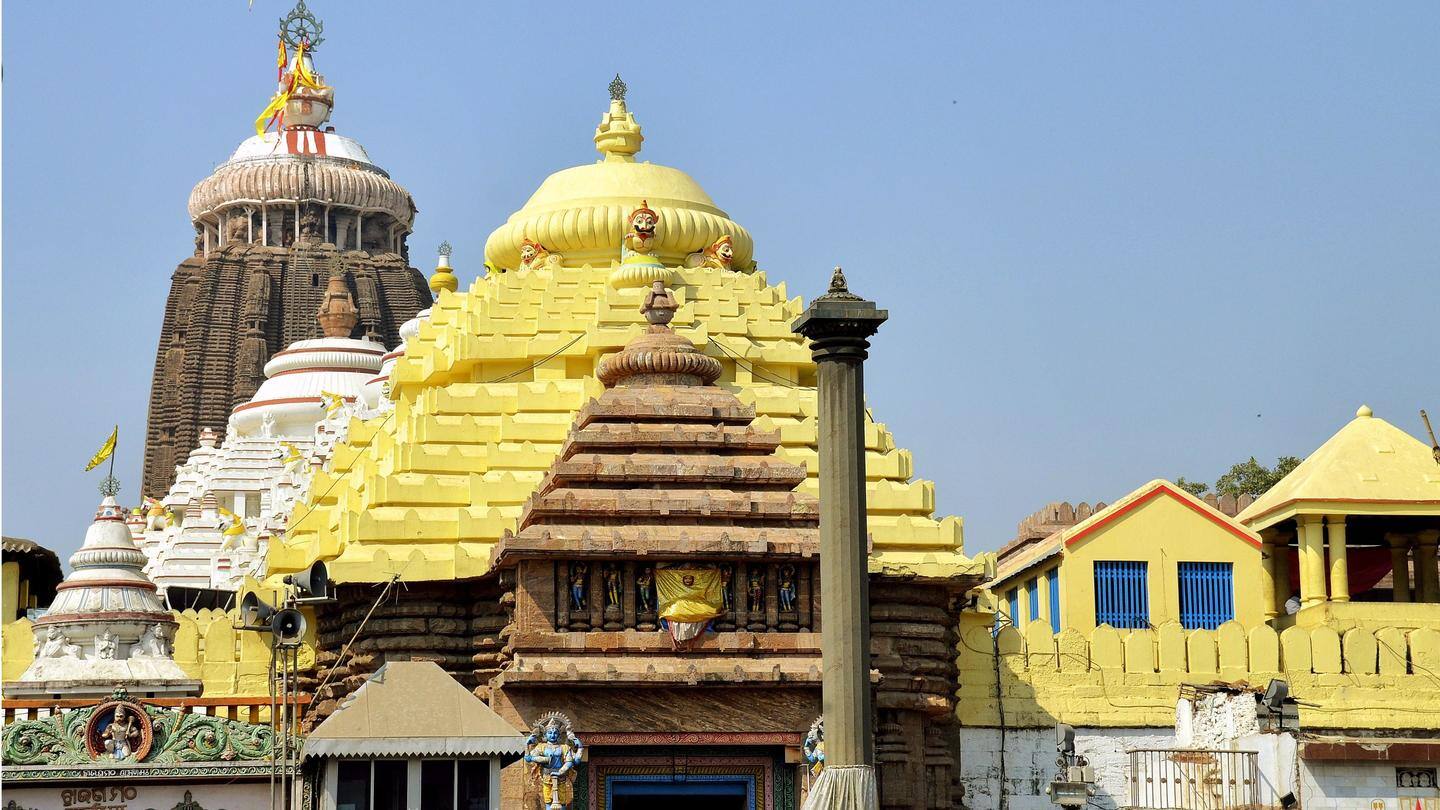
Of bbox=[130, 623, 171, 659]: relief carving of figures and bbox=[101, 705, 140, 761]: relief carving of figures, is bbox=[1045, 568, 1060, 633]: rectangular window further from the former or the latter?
bbox=[101, 705, 140, 761]: relief carving of figures

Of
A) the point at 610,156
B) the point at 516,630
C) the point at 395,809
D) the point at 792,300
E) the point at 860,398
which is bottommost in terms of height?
A: the point at 395,809

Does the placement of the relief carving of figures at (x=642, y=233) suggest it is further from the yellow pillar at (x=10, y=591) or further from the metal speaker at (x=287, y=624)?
the yellow pillar at (x=10, y=591)

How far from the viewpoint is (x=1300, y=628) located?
39312 mm

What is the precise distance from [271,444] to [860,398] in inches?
1641

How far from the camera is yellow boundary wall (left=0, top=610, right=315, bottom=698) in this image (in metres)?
36.5

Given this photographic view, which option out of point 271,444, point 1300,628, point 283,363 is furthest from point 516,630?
point 283,363

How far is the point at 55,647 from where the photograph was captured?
3619 cm

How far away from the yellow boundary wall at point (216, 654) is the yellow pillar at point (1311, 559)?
1572cm

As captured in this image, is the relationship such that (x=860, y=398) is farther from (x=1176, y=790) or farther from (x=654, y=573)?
(x=1176, y=790)

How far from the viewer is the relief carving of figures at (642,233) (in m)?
41.1

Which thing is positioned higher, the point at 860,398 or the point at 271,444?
the point at 271,444

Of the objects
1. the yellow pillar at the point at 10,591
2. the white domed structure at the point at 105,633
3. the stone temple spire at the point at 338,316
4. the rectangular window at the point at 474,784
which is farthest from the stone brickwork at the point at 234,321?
the rectangular window at the point at 474,784

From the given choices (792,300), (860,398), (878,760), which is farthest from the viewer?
(792,300)

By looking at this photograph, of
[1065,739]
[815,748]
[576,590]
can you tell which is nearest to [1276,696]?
[1065,739]
